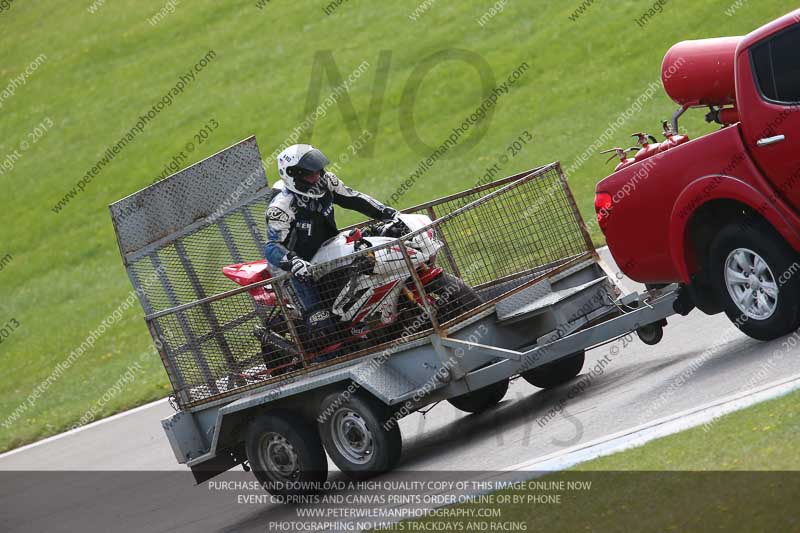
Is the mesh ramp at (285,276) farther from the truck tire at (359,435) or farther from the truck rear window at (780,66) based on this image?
the truck rear window at (780,66)

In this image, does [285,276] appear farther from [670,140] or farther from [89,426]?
[89,426]

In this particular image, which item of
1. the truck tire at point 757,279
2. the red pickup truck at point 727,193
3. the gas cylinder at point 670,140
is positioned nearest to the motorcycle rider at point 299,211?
the red pickup truck at point 727,193

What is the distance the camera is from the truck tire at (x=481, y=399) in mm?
10734

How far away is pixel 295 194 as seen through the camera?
1002 centimetres

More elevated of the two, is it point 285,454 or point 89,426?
point 89,426

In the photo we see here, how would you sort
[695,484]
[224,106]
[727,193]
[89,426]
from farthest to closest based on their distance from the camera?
1. [224,106]
2. [89,426]
3. [727,193]
4. [695,484]

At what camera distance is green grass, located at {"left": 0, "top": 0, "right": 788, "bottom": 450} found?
71.1ft

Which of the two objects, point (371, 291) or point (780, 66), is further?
point (371, 291)

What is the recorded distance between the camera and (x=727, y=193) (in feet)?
27.7

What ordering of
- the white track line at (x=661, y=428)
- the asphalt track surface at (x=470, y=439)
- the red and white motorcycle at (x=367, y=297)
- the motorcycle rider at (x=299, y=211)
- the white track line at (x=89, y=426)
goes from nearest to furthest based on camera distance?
the white track line at (x=661, y=428) < the asphalt track surface at (x=470, y=439) < the red and white motorcycle at (x=367, y=297) < the motorcycle rider at (x=299, y=211) < the white track line at (x=89, y=426)

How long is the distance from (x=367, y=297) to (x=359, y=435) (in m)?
1.07

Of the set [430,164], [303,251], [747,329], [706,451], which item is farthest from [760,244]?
[430,164]

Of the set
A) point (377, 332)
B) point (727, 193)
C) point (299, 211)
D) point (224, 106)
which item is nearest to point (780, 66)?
point (727, 193)

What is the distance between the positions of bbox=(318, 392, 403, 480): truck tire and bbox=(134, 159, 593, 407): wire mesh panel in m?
0.39
